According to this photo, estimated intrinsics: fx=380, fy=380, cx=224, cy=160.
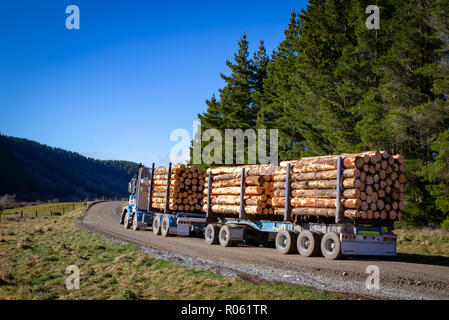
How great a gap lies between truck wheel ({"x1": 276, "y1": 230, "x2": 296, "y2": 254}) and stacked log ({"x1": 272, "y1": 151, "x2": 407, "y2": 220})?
87 centimetres

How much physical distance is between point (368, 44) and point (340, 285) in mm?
19445

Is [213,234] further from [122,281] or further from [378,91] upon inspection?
[378,91]

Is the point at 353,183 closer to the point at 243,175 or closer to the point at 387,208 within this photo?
the point at 387,208

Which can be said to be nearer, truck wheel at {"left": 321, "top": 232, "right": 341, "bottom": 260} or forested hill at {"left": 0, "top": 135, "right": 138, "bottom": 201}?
truck wheel at {"left": 321, "top": 232, "right": 341, "bottom": 260}

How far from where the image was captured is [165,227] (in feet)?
68.5

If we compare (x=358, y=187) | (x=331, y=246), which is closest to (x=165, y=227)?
(x=331, y=246)

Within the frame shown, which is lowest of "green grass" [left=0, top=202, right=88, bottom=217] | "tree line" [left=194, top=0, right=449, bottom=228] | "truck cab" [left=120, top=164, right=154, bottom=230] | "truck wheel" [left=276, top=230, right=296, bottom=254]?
"green grass" [left=0, top=202, right=88, bottom=217]

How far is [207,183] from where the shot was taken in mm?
19406

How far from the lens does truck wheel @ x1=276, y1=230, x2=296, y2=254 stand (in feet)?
43.6

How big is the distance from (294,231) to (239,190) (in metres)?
3.68

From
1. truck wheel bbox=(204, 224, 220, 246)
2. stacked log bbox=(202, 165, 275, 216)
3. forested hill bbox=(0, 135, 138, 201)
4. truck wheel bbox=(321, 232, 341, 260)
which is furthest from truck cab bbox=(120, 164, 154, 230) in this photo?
forested hill bbox=(0, 135, 138, 201)

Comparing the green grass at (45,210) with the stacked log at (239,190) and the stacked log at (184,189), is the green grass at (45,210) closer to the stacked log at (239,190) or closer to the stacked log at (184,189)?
the stacked log at (184,189)

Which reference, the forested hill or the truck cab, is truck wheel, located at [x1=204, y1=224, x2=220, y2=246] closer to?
the truck cab

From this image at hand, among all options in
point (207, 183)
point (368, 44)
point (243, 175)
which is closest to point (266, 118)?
point (368, 44)
